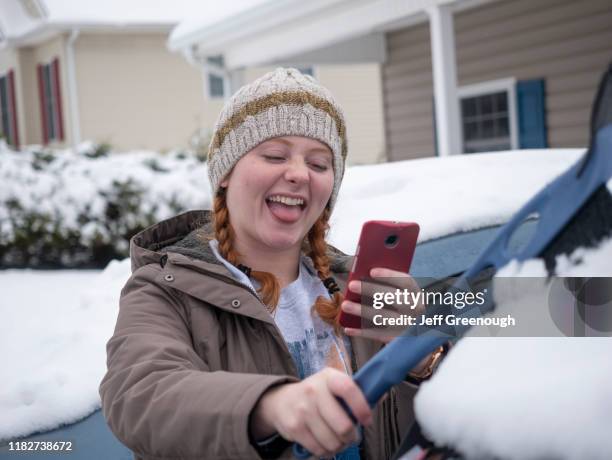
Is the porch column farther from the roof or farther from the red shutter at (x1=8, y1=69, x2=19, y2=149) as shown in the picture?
the red shutter at (x1=8, y1=69, x2=19, y2=149)

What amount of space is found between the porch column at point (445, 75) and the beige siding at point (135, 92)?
998cm

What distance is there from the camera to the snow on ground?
7.75 ft

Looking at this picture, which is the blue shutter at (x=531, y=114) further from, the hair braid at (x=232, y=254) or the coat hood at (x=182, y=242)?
the hair braid at (x=232, y=254)

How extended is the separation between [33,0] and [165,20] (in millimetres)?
2704

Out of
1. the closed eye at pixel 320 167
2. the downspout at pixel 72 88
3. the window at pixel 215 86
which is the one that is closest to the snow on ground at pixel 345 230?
the closed eye at pixel 320 167

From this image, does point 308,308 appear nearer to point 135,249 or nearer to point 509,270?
point 135,249

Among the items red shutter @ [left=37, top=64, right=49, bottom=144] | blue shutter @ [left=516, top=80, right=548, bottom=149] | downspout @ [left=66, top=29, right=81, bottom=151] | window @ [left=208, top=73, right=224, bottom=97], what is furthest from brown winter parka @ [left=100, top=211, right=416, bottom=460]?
red shutter @ [left=37, top=64, right=49, bottom=144]

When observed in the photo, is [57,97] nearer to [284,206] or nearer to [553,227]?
[284,206]

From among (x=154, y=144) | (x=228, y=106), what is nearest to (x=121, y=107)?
(x=154, y=144)

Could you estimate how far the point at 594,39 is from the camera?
8.14 metres

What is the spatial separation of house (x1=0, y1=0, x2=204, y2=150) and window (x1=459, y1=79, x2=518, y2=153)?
298 inches

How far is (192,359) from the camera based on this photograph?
1.46 metres

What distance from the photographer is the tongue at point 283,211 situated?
68.9 inches

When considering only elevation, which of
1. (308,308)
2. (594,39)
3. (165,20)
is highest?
(165,20)
